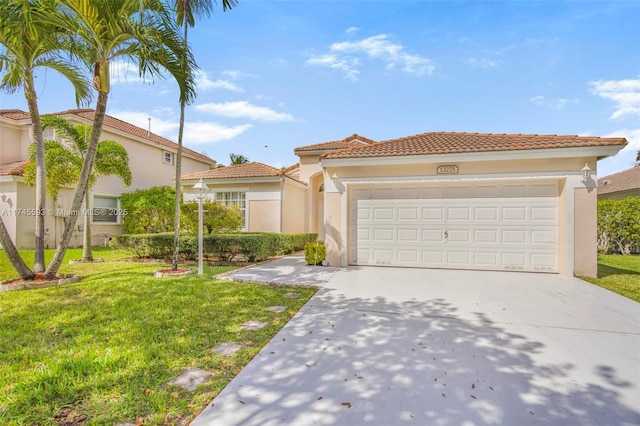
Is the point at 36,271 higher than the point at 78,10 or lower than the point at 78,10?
lower

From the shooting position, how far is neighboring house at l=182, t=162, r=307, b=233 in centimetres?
1614

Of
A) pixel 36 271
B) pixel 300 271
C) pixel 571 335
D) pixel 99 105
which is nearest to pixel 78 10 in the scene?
pixel 99 105

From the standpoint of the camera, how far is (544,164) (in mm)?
8812

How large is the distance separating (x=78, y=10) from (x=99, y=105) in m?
2.06

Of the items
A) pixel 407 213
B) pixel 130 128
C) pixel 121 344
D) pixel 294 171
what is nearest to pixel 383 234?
pixel 407 213

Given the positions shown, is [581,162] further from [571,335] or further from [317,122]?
[317,122]

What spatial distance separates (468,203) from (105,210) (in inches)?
789

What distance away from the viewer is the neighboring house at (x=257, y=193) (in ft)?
53.0

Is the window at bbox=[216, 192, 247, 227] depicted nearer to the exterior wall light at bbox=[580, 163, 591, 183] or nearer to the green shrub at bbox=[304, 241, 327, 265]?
the green shrub at bbox=[304, 241, 327, 265]

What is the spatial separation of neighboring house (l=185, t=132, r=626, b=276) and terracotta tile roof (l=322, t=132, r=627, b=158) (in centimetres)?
3

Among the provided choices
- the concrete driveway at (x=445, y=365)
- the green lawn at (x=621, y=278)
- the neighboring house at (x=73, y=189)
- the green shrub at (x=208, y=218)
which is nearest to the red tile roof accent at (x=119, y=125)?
the neighboring house at (x=73, y=189)

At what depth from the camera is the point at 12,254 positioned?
280 inches

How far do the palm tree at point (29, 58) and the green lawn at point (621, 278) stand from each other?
14489 millimetres

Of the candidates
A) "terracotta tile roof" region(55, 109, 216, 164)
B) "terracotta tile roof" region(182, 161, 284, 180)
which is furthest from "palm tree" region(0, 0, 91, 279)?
"terracotta tile roof" region(55, 109, 216, 164)
